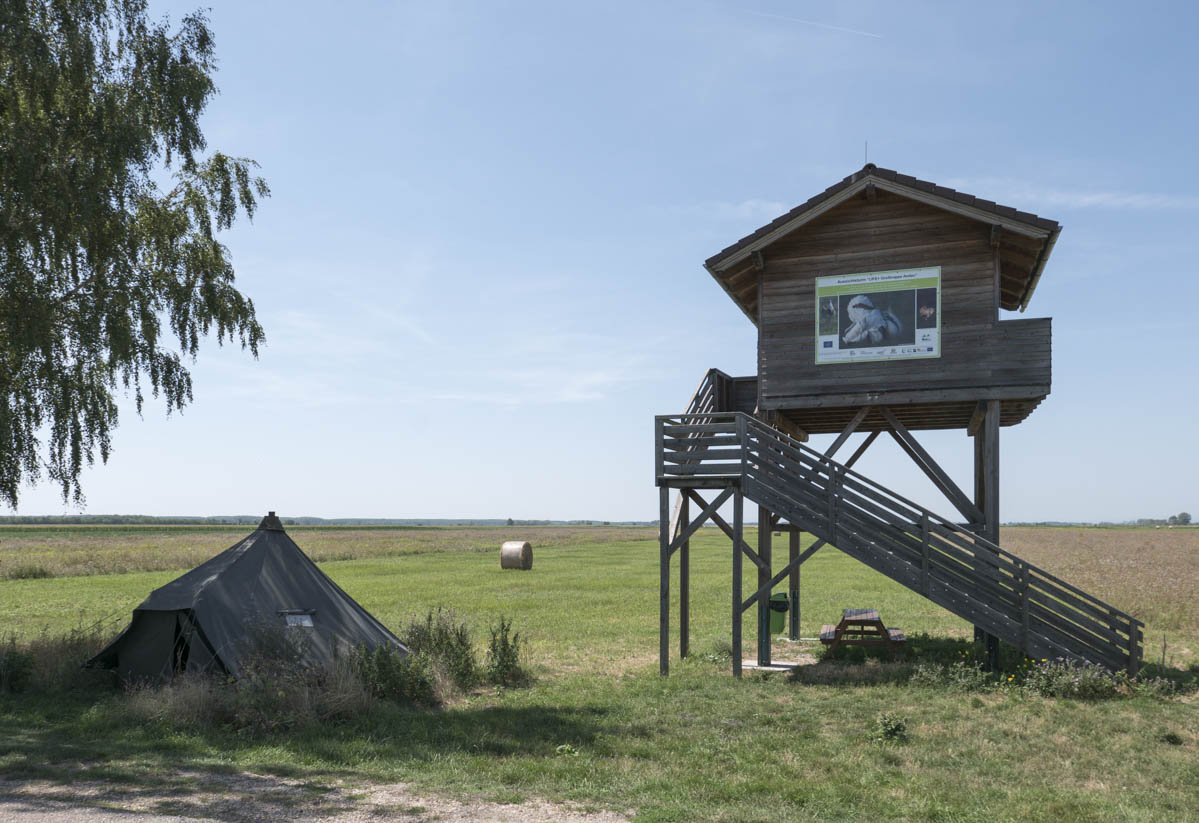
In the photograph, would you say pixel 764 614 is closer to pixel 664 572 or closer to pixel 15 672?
pixel 664 572

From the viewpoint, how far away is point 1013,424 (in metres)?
18.5

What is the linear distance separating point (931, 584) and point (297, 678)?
1061 cm

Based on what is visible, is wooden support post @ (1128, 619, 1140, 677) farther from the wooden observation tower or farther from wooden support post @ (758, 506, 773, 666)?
wooden support post @ (758, 506, 773, 666)

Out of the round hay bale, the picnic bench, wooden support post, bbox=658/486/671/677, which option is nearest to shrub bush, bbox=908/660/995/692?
the picnic bench

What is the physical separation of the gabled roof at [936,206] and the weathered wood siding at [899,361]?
397mm

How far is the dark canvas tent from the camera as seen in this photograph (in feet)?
43.0

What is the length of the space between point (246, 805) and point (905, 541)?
11.7 meters

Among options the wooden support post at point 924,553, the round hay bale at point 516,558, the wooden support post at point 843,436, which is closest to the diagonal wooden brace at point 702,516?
the wooden support post at point 843,436

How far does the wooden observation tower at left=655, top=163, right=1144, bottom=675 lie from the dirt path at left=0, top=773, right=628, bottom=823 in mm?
7671

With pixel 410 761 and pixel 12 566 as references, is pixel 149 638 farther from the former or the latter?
pixel 12 566

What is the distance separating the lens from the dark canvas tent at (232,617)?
13117 millimetres

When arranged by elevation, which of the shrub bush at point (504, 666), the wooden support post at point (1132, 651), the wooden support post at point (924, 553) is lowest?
the shrub bush at point (504, 666)

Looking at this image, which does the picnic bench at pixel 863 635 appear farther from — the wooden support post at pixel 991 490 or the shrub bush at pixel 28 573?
the shrub bush at pixel 28 573

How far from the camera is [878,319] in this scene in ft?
55.0
